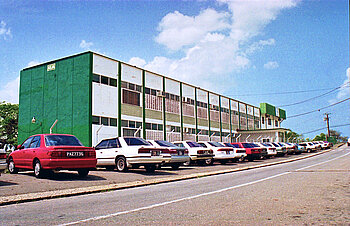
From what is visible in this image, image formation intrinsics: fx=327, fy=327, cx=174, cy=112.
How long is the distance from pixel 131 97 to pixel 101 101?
15.6ft

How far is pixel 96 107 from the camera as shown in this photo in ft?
103

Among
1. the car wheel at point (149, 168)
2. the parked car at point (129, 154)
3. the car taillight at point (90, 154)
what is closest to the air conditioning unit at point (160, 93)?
the car wheel at point (149, 168)

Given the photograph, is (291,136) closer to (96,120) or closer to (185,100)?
(185,100)

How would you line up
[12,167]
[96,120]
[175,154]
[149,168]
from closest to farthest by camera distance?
[12,167]
[149,168]
[175,154]
[96,120]

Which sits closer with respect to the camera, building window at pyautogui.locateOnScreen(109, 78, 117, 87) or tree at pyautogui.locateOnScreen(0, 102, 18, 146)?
building window at pyautogui.locateOnScreen(109, 78, 117, 87)

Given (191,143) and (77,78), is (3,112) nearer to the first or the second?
(77,78)

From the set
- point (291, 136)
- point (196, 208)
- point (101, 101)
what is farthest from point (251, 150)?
point (291, 136)

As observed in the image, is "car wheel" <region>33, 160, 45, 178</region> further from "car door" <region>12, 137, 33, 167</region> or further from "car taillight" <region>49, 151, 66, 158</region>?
"car door" <region>12, 137, 33, 167</region>

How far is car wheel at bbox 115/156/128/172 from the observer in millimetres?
14826

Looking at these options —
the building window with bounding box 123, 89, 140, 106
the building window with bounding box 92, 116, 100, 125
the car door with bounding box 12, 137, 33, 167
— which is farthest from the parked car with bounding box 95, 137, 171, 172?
the building window with bounding box 123, 89, 140, 106

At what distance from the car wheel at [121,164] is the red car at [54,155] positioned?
2.39 m

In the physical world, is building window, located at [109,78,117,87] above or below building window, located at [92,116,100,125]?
above

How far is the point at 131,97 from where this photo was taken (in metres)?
36.2

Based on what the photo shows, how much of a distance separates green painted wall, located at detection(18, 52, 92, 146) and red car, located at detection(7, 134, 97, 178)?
58.7 feet
